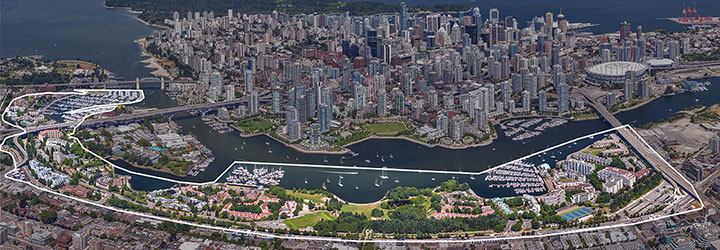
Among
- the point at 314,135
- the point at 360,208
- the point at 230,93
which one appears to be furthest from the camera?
the point at 230,93

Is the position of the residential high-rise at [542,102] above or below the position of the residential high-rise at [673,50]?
below

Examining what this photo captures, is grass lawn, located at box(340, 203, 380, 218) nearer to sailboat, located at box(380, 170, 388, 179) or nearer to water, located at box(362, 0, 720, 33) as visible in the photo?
sailboat, located at box(380, 170, 388, 179)

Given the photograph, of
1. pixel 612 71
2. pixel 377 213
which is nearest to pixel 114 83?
pixel 377 213

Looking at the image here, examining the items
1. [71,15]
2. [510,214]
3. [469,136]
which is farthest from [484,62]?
[71,15]

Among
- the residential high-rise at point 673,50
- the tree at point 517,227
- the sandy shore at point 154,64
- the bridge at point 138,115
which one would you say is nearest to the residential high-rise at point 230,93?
the bridge at point 138,115

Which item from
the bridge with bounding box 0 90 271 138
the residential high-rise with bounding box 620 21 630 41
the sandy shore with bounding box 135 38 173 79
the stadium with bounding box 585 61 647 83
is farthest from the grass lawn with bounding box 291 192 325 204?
the residential high-rise with bounding box 620 21 630 41

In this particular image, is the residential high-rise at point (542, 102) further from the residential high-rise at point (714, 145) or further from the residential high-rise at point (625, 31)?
the residential high-rise at point (625, 31)

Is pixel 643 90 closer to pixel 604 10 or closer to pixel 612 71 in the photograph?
pixel 612 71
